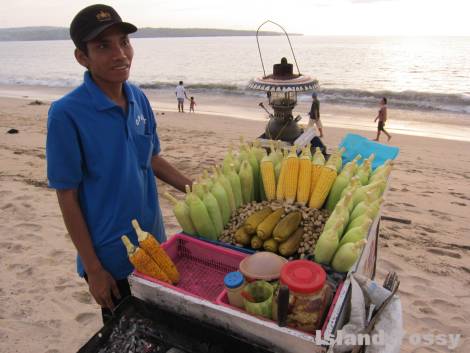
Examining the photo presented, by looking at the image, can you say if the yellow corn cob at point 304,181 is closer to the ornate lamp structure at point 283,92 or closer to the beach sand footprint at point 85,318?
the ornate lamp structure at point 283,92

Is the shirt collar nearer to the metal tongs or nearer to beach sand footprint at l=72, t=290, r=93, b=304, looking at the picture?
the metal tongs

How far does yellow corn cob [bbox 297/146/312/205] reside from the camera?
218cm

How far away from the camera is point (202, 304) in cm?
150

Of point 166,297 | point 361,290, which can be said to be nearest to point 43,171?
point 166,297

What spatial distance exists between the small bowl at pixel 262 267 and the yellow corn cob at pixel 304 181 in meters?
0.67

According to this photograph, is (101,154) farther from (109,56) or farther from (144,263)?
(144,263)

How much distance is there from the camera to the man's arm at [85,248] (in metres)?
1.80

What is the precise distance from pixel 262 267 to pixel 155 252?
1.72ft

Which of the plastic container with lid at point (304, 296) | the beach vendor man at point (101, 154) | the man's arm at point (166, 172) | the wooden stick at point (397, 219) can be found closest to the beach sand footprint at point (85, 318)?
the beach vendor man at point (101, 154)

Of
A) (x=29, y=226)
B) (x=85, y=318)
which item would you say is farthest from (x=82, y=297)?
(x=29, y=226)

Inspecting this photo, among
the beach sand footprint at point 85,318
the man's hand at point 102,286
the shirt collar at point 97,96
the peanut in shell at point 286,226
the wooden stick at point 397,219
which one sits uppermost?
the shirt collar at point 97,96

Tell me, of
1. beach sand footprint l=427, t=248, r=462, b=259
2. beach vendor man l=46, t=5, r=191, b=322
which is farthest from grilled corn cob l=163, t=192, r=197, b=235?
beach sand footprint l=427, t=248, r=462, b=259

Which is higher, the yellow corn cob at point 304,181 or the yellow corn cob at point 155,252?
the yellow corn cob at point 304,181

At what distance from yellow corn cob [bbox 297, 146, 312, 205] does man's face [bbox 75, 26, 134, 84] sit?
119 cm
